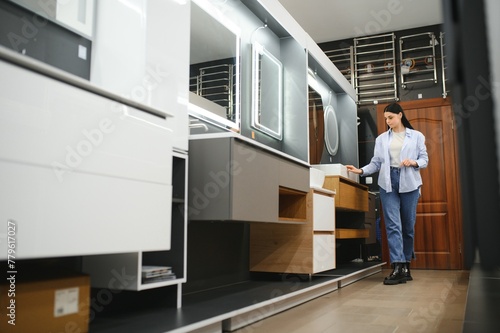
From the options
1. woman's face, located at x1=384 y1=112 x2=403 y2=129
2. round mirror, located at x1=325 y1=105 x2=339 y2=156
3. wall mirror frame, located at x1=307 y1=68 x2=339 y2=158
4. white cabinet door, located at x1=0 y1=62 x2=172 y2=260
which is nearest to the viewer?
white cabinet door, located at x1=0 y1=62 x2=172 y2=260

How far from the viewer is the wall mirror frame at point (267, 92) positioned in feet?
11.8

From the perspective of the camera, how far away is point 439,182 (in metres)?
5.51

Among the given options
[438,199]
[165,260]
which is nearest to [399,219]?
[438,199]

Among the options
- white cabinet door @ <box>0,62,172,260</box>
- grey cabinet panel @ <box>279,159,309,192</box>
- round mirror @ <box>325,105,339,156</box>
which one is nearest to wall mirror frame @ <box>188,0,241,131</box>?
grey cabinet panel @ <box>279,159,309,192</box>

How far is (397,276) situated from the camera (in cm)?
389

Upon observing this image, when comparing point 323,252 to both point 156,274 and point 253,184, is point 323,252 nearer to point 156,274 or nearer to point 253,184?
point 253,184

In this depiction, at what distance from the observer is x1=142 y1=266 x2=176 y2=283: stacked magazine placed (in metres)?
1.90

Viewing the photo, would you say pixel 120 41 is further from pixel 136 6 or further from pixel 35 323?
pixel 35 323

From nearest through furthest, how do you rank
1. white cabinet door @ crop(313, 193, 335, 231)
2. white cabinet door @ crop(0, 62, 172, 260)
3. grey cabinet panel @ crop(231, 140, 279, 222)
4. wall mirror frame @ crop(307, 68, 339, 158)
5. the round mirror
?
1. white cabinet door @ crop(0, 62, 172, 260)
2. grey cabinet panel @ crop(231, 140, 279, 222)
3. white cabinet door @ crop(313, 193, 335, 231)
4. wall mirror frame @ crop(307, 68, 339, 158)
5. the round mirror

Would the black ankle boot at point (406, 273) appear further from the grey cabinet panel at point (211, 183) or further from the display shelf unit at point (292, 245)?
the grey cabinet panel at point (211, 183)

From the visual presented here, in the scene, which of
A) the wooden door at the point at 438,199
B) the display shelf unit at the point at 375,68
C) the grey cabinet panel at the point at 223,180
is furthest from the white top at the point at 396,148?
the grey cabinet panel at the point at 223,180

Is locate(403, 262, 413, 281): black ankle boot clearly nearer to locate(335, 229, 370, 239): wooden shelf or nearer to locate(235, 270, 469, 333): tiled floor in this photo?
locate(235, 270, 469, 333): tiled floor

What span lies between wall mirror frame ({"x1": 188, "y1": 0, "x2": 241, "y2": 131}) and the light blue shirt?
1.52 m

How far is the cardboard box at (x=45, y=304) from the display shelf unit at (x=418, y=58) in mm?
5274
